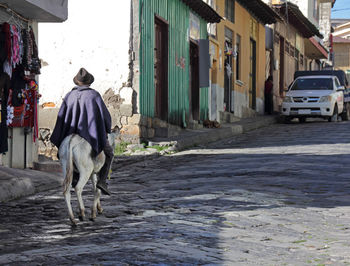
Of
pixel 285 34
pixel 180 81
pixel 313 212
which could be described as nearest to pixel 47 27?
pixel 180 81

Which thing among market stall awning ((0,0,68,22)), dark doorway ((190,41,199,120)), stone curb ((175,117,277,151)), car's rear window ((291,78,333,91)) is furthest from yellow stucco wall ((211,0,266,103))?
market stall awning ((0,0,68,22))

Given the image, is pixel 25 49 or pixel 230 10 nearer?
pixel 25 49

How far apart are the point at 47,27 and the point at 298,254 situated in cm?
1189

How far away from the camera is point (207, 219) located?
6789 millimetres

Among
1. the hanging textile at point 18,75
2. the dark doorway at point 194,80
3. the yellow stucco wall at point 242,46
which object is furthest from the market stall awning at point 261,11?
the hanging textile at point 18,75

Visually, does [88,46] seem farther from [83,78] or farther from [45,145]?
[83,78]

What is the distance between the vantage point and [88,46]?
51.1 feet

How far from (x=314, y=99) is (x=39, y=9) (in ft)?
53.1

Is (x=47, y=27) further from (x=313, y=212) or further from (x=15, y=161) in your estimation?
(x=313, y=212)

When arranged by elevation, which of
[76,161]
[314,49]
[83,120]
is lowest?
[76,161]

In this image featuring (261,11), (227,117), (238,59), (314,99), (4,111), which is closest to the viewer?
(4,111)

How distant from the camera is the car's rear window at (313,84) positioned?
26625mm

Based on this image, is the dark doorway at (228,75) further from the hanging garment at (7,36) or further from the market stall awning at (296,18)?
the hanging garment at (7,36)

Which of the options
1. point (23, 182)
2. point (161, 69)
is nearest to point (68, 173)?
point (23, 182)
